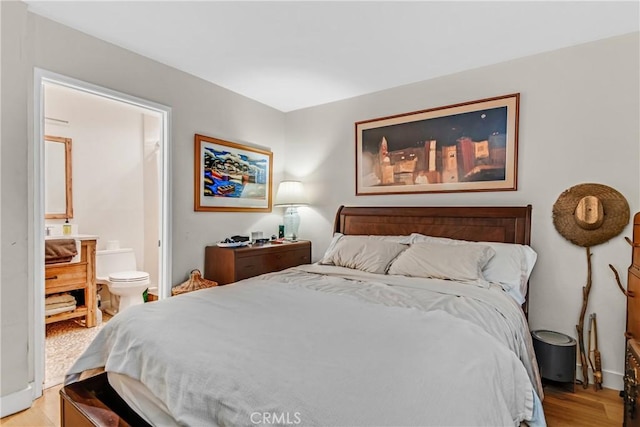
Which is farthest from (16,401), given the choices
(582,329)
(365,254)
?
(582,329)

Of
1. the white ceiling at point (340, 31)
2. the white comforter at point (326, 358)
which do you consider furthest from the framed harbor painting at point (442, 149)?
the white comforter at point (326, 358)

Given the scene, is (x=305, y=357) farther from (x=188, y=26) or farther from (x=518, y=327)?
(x=188, y=26)

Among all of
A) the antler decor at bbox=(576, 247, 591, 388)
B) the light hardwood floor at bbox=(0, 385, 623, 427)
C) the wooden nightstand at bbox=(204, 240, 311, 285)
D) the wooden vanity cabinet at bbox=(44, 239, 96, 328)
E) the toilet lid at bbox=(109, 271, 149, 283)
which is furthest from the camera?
the toilet lid at bbox=(109, 271, 149, 283)

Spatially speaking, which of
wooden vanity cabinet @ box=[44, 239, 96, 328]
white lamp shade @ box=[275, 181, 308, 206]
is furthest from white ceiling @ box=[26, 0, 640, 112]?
wooden vanity cabinet @ box=[44, 239, 96, 328]

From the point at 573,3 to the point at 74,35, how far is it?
328 cm

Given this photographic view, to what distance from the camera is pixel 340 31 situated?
7.61ft

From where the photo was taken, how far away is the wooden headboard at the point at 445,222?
8.68 ft

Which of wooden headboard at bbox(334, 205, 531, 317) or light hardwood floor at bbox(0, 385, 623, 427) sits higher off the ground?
wooden headboard at bbox(334, 205, 531, 317)

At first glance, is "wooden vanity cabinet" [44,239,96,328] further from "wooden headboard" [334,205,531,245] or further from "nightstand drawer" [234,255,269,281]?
"wooden headboard" [334,205,531,245]

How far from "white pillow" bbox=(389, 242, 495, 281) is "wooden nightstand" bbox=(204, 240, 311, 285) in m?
1.31

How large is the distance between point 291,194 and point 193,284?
4.85ft

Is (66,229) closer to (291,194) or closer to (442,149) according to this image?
(291,194)

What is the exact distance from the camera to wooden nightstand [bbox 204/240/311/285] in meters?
3.05

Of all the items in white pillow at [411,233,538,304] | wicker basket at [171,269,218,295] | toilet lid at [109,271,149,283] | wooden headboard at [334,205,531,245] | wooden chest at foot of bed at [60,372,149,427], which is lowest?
wooden chest at foot of bed at [60,372,149,427]
